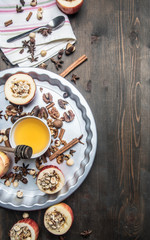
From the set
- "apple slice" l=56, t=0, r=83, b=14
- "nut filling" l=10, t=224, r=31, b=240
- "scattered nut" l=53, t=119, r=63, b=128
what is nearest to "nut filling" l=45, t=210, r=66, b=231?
"nut filling" l=10, t=224, r=31, b=240

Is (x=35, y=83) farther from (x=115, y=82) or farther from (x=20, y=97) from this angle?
(x=115, y=82)

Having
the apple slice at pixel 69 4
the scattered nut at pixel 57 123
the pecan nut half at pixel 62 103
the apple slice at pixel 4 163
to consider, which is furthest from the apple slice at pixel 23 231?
the apple slice at pixel 69 4

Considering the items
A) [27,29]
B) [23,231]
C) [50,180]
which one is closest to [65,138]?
[50,180]

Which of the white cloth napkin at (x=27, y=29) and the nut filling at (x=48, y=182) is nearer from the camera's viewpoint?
the nut filling at (x=48, y=182)

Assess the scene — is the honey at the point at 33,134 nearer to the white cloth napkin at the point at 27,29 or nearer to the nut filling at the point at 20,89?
the nut filling at the point at 20,89

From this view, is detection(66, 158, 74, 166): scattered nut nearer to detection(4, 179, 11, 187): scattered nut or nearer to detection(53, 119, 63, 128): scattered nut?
detection(53, 119, 63, 128): scattered nut

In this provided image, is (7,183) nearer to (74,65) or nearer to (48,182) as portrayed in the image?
(48,182)
